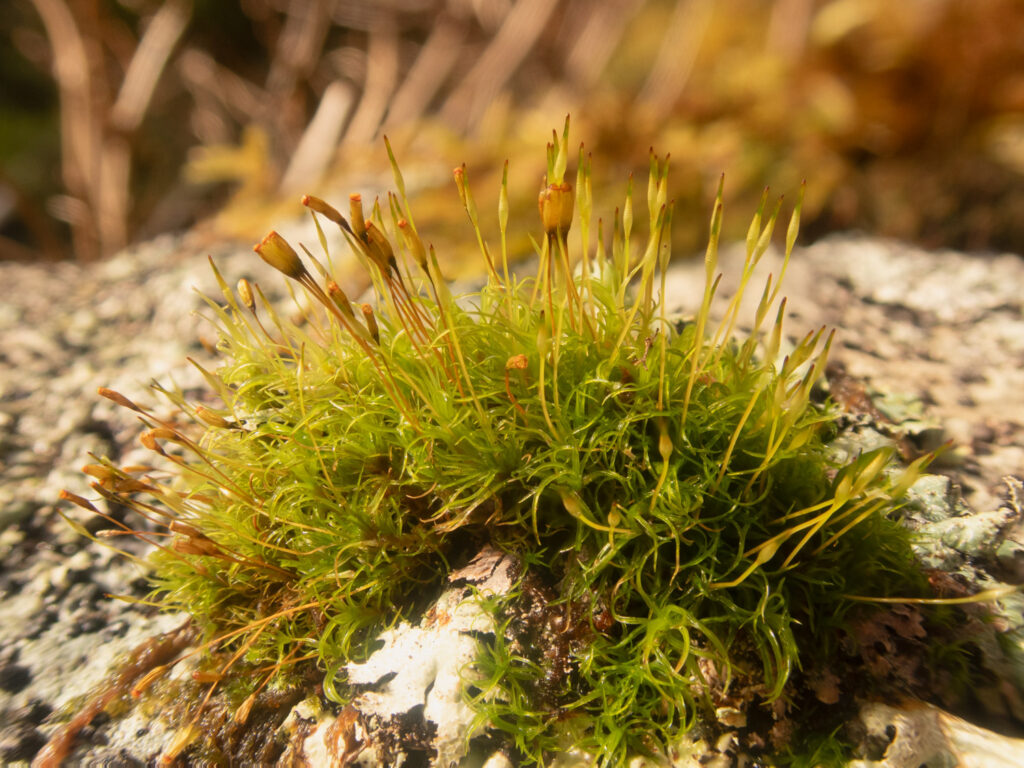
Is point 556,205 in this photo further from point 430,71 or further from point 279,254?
point 430,71

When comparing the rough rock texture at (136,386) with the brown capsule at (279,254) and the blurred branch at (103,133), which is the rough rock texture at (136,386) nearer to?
the brown capsule at (279,254)

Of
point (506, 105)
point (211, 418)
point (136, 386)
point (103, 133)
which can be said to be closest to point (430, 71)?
point (506, 105)

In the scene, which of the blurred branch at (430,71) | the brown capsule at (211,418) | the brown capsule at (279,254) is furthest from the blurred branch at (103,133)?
the brown capsule at (279,254)

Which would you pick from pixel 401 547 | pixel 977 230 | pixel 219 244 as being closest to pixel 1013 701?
pixel 401 547

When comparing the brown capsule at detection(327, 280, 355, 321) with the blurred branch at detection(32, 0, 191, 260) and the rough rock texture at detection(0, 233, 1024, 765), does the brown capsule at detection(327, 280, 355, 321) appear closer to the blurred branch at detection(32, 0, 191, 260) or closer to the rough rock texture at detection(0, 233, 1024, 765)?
the rough rock texture at detection(0, 233, 1024, 765)

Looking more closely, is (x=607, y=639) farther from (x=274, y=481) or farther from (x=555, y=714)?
(x=274, y=481)

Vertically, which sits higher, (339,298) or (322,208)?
(322,208)

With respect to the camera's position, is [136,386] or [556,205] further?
[136,386]
